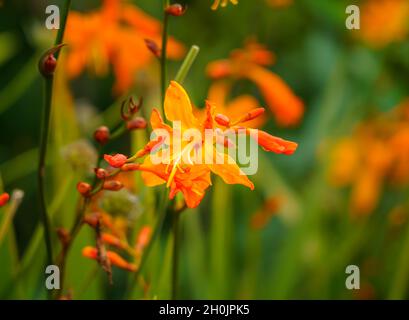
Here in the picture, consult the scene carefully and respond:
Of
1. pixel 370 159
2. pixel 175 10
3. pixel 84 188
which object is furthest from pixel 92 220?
pixel 370 159

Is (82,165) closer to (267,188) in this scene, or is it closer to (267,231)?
(267,188)

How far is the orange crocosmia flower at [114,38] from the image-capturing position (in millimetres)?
749

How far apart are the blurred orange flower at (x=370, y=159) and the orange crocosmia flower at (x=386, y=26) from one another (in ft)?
0.57

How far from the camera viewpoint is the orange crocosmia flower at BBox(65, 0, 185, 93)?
749 millimetres

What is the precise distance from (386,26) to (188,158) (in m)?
0.85

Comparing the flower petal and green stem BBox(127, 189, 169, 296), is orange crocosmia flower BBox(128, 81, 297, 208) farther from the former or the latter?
the flower petal

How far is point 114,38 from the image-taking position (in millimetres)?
810

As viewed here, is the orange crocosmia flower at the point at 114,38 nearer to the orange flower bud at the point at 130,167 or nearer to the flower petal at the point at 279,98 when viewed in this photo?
the flower petal at the point at 279,98

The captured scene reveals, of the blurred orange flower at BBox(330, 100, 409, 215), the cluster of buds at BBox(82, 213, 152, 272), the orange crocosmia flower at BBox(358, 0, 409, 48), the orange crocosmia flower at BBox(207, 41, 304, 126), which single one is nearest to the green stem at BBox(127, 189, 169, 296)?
the cluster of buds at BBox(82, 213, 152, 272)

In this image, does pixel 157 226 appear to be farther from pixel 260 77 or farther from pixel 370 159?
pixel 370 159

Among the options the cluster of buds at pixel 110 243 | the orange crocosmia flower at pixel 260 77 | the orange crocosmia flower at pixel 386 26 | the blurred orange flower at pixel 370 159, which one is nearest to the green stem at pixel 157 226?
the cluster of buds at pixel 110 243

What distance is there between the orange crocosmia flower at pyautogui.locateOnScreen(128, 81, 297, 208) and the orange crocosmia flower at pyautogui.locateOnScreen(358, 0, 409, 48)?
0.78m
